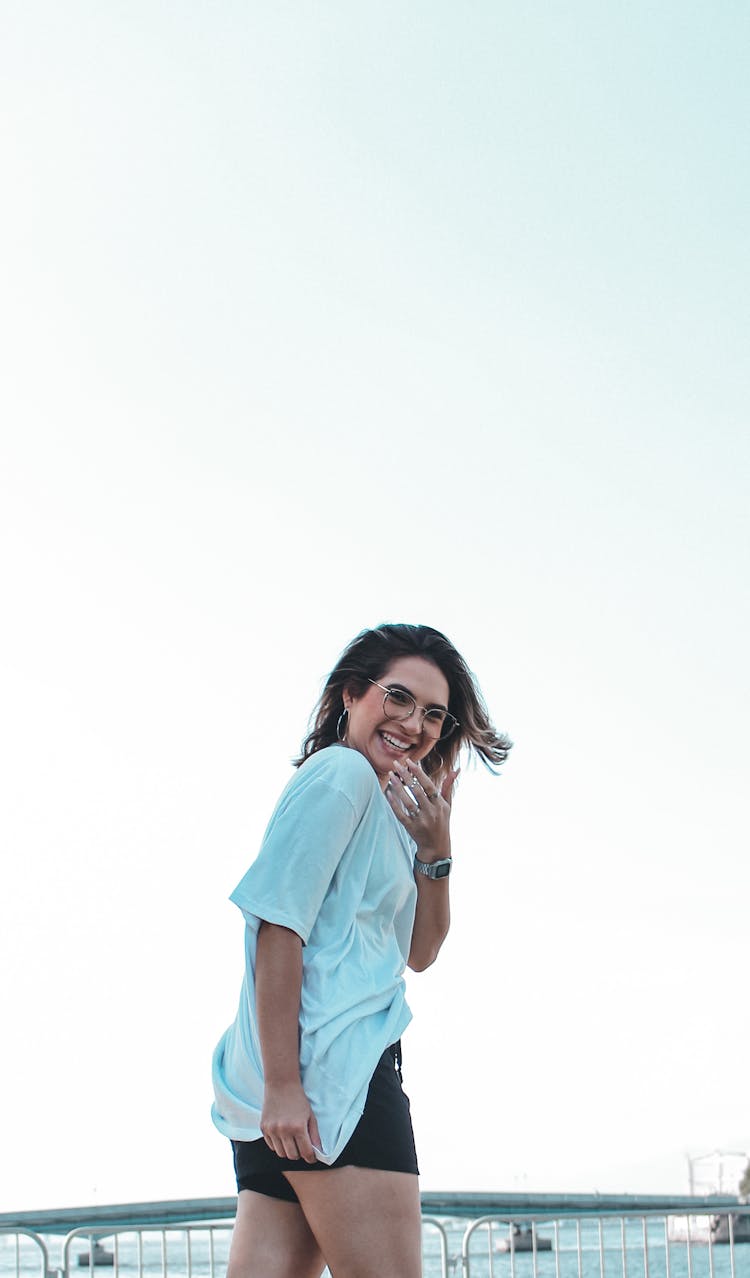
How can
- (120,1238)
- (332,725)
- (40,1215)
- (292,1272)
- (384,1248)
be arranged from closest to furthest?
1. (384,1248)
2. (292,1272)
3. (332,725)
4. (120,1238)
5. (40,1215)

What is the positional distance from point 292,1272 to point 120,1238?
6656mm

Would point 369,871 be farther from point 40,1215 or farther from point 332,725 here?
point 40,1215

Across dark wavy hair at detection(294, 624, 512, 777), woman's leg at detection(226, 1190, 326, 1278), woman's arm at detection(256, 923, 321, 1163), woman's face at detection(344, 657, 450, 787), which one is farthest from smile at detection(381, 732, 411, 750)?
woman's leg at detection(226, 1190, 326, 1278)

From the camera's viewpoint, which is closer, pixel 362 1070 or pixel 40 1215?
pixel 362 1070

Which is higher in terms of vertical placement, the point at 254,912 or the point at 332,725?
the point at 332,725

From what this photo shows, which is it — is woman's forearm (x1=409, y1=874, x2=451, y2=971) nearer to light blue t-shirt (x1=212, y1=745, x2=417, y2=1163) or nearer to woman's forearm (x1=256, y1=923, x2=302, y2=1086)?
light blue t-shirt (x1=212, y1=745, x2=417, y2=1163)

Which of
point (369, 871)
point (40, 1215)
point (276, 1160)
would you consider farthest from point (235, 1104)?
point (40, 1215)

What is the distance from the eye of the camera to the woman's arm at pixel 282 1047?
7.04 feet

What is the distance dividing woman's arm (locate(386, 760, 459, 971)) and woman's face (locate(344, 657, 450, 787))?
1.7 inches

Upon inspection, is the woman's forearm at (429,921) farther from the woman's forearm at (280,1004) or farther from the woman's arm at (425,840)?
the woman's forearm at (280,1004)

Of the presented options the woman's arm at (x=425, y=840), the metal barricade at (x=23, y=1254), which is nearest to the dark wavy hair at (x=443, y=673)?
the woman's arm at (x=425, y=840)

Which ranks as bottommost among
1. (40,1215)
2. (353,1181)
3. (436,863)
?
(40,1215)

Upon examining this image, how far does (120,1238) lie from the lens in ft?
27.2

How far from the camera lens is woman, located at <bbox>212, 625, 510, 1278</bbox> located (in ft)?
7.06
